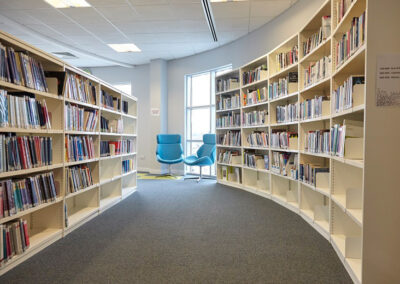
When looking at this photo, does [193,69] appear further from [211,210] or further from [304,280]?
[304,280]

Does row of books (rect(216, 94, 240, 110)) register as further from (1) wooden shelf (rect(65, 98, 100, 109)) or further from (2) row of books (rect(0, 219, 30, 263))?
(2) row of books (rect(0, 219, 30, 263))

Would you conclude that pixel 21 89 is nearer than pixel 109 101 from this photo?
Yes

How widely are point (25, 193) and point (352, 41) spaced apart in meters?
2.86

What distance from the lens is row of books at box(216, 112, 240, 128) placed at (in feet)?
17.9

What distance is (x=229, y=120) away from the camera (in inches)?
224

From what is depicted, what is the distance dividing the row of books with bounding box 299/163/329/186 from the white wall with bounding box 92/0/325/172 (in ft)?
7.75

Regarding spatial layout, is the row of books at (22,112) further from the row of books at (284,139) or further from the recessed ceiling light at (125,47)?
the recessed ceiling light at (125,47)

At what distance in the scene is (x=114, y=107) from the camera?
4.28 m

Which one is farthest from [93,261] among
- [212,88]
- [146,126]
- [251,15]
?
[146,126]

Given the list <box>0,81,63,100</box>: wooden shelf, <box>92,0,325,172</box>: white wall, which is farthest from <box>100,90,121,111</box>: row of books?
<box>92,0,325,172</box>: white wall

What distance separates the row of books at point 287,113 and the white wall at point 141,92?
182 inches

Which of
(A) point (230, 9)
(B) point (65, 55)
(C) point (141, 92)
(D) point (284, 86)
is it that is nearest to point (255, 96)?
(D) point (284, 86)

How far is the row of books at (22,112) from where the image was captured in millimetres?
1981

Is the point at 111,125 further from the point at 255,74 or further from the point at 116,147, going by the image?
the point at 255,74
